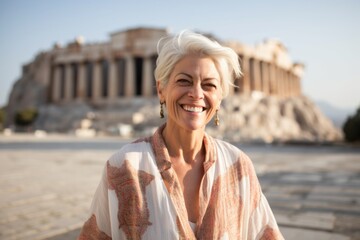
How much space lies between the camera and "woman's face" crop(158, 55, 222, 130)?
1874 mm

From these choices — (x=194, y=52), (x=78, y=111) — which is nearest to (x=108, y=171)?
(x=194, y=52)

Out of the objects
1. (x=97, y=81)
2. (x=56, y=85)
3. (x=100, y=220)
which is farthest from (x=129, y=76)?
(x=100, y=220)

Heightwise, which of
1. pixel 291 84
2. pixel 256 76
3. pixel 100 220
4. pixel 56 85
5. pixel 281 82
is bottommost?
pixel 291 84

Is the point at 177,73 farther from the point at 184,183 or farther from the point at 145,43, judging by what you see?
the point at 145,43

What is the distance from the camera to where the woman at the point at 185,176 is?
1717 millimetres

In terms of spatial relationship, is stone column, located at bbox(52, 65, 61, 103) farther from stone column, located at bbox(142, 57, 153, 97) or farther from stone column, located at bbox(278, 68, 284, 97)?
stone column, located at bbox(278, 68, 284, 97)

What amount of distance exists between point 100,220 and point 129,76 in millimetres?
42178

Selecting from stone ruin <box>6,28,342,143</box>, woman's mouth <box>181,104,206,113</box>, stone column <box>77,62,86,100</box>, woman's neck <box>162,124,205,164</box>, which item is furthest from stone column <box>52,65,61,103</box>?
woman's mouth <box>181,104,206,113</box>

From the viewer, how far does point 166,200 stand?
5.65 ft

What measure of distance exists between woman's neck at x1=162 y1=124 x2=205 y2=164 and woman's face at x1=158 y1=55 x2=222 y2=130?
63 millimetres

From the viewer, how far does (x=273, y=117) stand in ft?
122

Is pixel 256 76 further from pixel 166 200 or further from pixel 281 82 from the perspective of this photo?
pixel 166 200

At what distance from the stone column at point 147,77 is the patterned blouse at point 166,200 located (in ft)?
131

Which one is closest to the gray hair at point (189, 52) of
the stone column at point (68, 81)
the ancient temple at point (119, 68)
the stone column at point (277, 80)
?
the ancient temple at point (119, 68)
